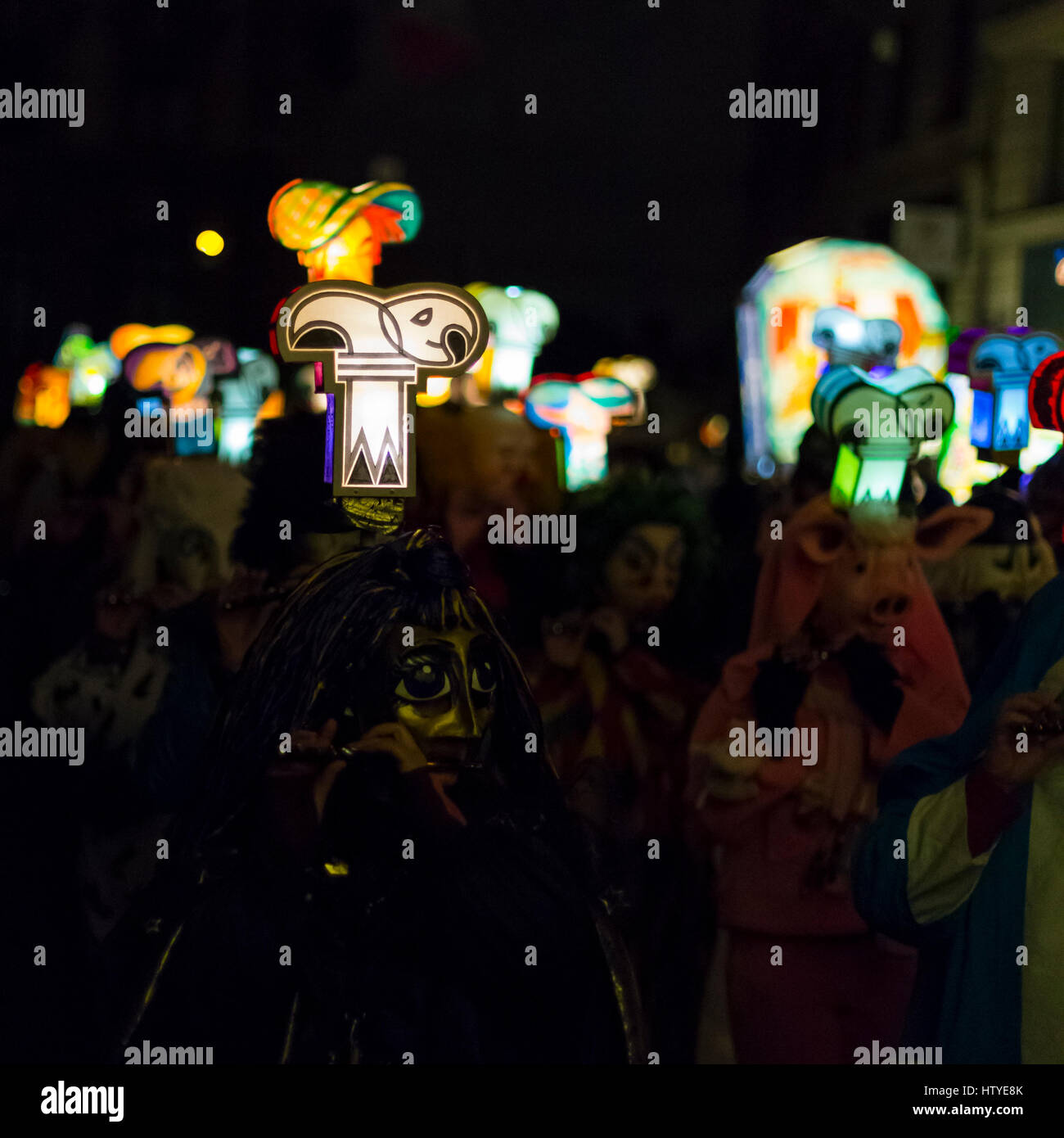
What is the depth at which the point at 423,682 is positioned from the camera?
5.98 feet

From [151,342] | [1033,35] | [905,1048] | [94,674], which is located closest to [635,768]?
[905,1048]

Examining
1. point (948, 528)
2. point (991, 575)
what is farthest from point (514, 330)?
point (991, 575)

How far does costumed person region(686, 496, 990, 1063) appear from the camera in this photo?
2.10 m

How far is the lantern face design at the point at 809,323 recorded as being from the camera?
214cm

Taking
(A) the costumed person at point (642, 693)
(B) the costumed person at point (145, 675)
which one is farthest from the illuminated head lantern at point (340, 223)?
(A) the costumed person at point (642, 693)

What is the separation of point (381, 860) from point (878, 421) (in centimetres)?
102

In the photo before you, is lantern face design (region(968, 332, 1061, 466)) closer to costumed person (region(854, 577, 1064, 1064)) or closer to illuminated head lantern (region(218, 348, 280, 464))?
costumed person (region(854, 577, 1064, 1064))

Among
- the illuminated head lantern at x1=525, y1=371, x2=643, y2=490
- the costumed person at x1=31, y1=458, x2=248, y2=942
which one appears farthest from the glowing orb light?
the illuminated head lantern at x1=525, y1=371, x2=643, y2=490

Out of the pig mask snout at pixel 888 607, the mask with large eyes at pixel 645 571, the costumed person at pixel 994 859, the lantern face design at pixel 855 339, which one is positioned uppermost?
the lantern face design at pixel 855 339

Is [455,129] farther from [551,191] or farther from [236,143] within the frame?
[236,143]

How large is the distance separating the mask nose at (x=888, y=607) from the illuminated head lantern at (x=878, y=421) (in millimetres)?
156

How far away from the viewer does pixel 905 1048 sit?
206 centimetres

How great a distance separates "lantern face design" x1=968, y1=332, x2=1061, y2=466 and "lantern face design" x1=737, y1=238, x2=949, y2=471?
0.07 meters

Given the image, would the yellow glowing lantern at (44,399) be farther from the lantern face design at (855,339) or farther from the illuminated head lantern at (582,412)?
the lantern face design at (855,339)
